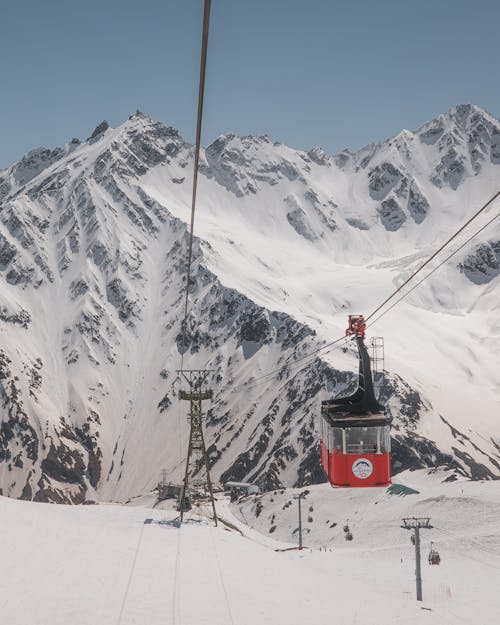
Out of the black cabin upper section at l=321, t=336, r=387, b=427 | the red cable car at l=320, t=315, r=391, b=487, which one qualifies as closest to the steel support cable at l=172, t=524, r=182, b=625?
the red cable car at l=320, t=315, r=391, b=487

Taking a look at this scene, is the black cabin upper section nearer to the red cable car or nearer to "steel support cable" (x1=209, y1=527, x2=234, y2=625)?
the red cable car

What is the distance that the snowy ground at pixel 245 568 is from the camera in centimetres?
4006

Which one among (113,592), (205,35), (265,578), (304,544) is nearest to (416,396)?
(304,544)

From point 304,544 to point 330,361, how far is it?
91.4 meters

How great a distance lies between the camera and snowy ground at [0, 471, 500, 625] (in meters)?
40.1

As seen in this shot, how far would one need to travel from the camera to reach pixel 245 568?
201 ft

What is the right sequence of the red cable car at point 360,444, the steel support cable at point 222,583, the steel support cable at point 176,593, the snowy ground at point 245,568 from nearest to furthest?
the red cable car at point 360,444 < the steel support cable at point 176,593 < the steel support cable at point 222,583 < the snowy ground at point 245,568

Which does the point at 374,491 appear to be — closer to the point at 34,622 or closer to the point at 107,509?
the point at 107,509

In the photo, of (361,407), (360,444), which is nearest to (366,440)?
(360,444)

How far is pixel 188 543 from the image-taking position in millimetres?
72250

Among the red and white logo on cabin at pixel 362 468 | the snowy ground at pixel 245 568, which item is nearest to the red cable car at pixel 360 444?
the red and white logo on cabin at pixel 362 468

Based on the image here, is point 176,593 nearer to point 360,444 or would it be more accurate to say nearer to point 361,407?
point 360,444

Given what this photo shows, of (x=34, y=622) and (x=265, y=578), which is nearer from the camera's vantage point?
(x=34, y=622)

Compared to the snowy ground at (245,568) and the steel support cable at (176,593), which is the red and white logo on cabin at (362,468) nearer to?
the snowy ground at (245,568)
